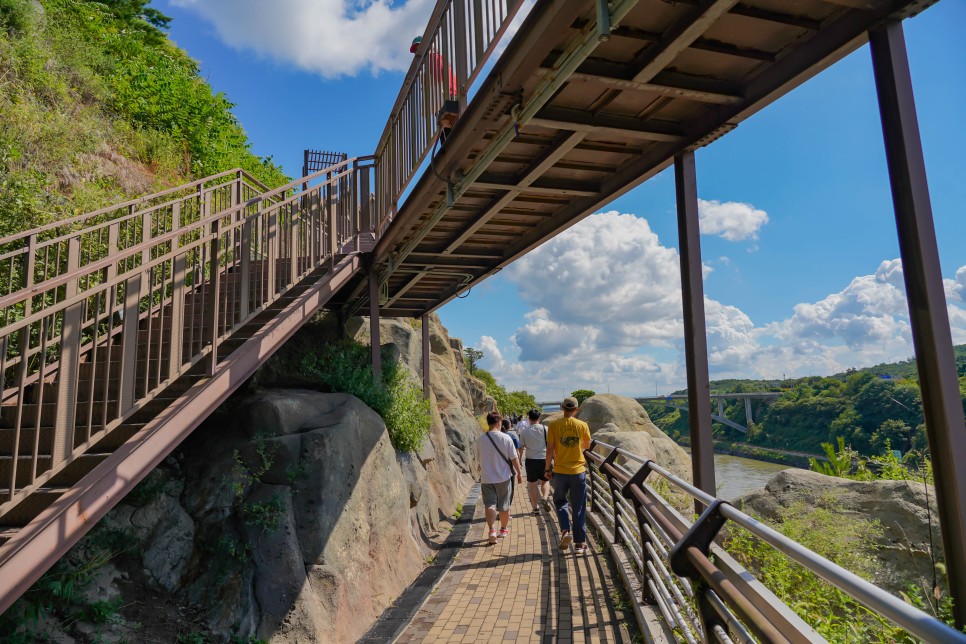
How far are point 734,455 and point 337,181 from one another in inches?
1450

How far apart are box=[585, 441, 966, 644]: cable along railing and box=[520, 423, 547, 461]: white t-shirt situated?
3.47 meters

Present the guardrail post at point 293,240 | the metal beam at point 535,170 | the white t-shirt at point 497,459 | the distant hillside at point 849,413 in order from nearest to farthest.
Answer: the metal beam at point 535,170, the distant hillside at point 849,413, the guardrail post at point 293,240, the white t-shirt at point 497,459

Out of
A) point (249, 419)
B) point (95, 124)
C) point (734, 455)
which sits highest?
point (95, 124)

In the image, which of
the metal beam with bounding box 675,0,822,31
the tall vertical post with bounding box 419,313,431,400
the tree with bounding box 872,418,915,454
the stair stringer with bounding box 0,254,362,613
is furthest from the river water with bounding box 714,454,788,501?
the tall vertical post with bounding box 419,313,431,400

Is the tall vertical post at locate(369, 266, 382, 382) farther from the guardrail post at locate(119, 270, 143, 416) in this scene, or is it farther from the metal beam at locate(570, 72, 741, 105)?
the metal beam at locate(570, 72, 741, 105)

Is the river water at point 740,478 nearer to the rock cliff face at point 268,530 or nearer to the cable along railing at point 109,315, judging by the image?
the rock cliff face at point 268,530

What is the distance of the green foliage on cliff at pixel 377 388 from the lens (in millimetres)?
7656

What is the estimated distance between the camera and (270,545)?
4.98 m

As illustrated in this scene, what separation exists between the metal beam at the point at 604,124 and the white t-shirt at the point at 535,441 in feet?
18.2

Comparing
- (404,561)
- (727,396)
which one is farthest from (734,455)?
(404,561)

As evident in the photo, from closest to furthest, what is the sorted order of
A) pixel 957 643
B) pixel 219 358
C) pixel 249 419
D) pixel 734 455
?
pixel 957 643 → pixel 219 358 → pixel 249 419 → pixel 734 455

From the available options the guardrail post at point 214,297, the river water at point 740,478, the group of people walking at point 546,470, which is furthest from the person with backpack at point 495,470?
the guardrail post at point 214,297

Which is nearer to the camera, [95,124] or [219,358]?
[219,358]

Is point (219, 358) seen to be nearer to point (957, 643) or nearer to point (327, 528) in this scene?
point (327, 528)
